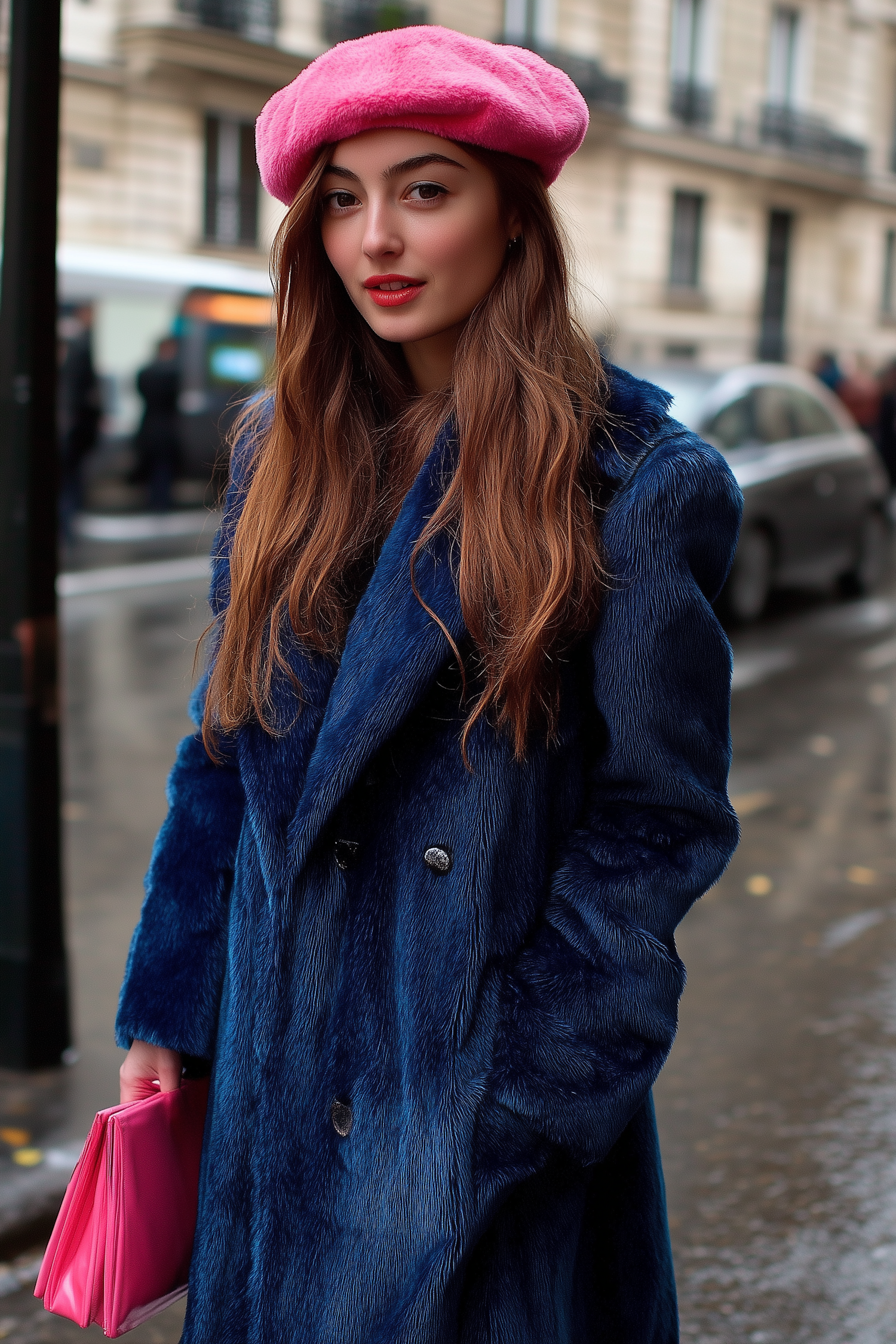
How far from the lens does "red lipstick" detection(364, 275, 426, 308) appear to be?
4.92ft

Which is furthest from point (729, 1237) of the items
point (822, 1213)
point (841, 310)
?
point (841, 310)

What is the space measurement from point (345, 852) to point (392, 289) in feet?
2.00

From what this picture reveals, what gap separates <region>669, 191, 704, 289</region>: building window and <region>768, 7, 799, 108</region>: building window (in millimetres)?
4327

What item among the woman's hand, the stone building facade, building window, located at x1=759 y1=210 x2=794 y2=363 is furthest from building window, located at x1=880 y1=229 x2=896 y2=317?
the woman's hand

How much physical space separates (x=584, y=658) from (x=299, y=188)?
0.62 metres

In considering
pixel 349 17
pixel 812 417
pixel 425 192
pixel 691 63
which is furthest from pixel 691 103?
pixel 425 192

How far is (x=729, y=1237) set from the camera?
305 cm

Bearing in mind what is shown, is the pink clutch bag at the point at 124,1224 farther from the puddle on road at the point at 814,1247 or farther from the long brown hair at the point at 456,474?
the puddle on road at the point at 814,1247

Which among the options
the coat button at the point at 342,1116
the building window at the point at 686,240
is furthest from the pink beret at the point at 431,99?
the building window at the point at 686,240

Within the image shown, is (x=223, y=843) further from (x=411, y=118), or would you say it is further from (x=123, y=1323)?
(x=411, y=118)

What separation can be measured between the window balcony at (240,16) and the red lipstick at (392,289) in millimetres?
22542

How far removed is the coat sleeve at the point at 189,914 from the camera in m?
1.61

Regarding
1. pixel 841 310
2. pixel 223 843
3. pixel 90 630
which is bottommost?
pixel 90 630

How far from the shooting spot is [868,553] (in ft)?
35.8
